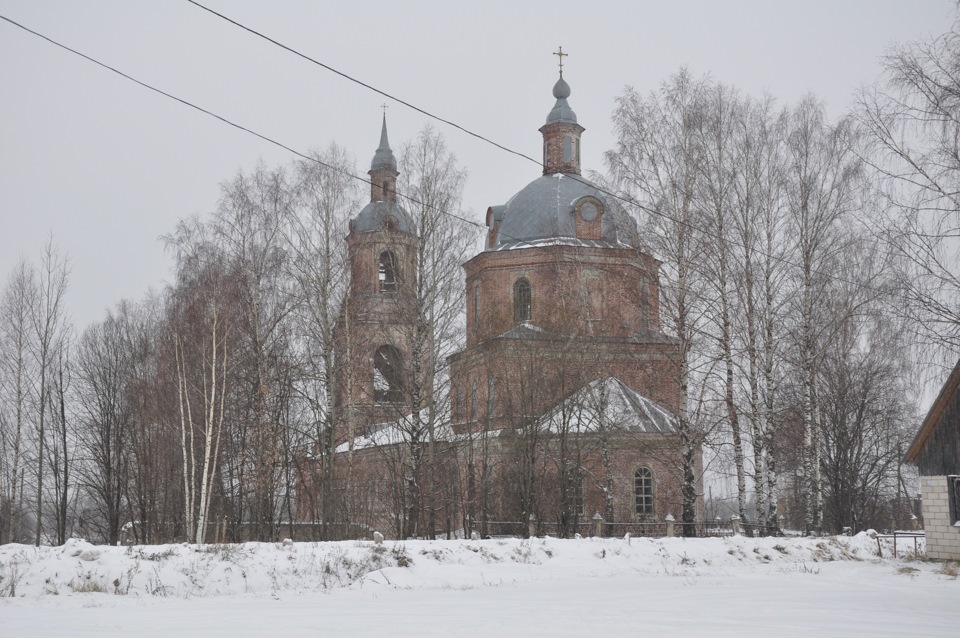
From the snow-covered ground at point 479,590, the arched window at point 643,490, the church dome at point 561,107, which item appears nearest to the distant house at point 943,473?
the snow-covered ground at point 479,590

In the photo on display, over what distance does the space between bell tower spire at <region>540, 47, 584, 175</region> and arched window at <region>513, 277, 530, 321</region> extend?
5.79m

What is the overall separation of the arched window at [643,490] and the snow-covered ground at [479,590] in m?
9.13

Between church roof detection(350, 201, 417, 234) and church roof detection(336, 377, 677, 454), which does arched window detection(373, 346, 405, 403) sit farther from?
church roof detection(350, 201, 417, 234)

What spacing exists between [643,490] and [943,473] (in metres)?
10.4

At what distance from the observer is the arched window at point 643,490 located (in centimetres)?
2597

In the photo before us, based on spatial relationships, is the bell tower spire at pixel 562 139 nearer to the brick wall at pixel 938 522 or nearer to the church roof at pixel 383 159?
the church roof at pixel 383 159

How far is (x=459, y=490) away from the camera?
23.3 metres

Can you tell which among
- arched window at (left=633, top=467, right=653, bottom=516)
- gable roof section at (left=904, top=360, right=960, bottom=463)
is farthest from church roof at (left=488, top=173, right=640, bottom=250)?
gable roof section at (left=904, top=360, right=960, bottom=463)

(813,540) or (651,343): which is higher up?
(651,343)

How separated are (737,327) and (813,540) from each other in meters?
4.52

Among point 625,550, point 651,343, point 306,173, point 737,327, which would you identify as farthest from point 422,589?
point 651,343

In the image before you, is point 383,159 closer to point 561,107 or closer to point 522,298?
point 561,107

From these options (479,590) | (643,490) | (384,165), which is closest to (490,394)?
(643,490)

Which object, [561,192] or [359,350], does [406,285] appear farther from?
Answer: [561,192]
